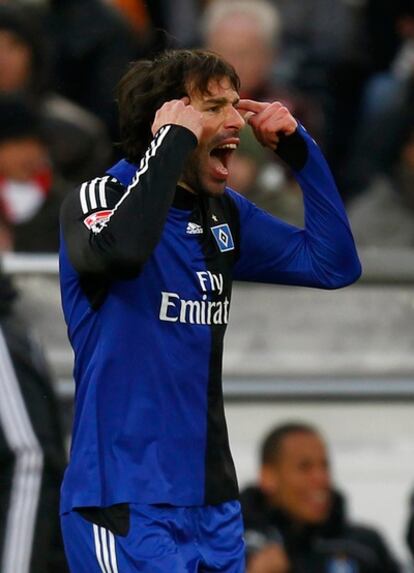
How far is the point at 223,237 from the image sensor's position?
4.50 meters

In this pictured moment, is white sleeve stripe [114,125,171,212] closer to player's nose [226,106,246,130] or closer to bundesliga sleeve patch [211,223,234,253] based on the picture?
player's nose [226,106,246,130]

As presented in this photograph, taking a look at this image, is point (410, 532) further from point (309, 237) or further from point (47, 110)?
point (309, 237)

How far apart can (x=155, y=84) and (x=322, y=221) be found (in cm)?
59

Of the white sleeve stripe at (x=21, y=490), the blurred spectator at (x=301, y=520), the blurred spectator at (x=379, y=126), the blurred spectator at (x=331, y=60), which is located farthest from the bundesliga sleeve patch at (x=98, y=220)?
the blurred spectator at (x=331, y=60)

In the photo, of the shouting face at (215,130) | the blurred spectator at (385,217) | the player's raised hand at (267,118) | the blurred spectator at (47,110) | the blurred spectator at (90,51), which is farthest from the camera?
the blurred spectator at (90,51)

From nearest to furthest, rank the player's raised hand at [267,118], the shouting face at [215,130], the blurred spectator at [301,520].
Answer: the shouting face at [215,130], the player's raised hand at [267,118], the blurred spectator at [301,520]

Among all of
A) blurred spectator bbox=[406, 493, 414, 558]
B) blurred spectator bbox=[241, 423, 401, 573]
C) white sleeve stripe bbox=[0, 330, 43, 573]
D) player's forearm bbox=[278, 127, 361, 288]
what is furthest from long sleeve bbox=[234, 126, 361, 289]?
blurred spectator bbox=[406, 493, 414, 558]

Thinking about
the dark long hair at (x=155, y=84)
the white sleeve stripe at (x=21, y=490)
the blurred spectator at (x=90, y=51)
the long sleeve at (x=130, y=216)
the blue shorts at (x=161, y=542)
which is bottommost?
the blue shorts at (x=161, y=542)

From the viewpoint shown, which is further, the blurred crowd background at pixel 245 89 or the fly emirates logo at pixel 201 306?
A: the blurred crowd background at pixel 245 89

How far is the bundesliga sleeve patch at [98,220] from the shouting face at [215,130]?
27 centimetres

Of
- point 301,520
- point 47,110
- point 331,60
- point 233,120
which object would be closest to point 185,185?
point 233,120

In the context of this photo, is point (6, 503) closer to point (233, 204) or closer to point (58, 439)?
point (58, 439)

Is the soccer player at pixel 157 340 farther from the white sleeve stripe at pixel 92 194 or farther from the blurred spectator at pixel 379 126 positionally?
the blurred spectator at pixel 379 126

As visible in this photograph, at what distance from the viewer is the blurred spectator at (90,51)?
341 inches
